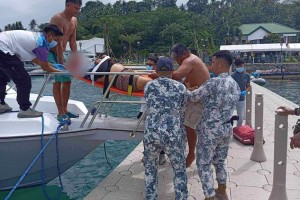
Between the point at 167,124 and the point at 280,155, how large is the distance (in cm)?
133

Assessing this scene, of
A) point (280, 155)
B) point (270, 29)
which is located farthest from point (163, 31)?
point (280, 155)

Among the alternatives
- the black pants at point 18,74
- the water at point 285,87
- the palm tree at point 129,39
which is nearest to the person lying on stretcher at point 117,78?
the black pants at point 18,74

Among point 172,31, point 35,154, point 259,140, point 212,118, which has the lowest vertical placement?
point 259,140

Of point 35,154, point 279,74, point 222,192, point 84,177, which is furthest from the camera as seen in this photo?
point 279,74

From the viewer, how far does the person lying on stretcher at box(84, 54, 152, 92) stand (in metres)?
4.71

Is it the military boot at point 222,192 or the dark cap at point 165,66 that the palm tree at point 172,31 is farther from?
the dark cap at point 165,66

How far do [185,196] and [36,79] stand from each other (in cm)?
3673

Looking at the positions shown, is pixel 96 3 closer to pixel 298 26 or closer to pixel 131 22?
pixel 131 22

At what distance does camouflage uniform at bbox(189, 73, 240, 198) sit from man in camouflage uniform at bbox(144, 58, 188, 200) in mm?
271

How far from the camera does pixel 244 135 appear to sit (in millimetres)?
6328

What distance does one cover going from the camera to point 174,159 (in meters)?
3.36

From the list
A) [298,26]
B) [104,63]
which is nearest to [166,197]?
[104,63]

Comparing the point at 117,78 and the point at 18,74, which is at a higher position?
the point at 18,74

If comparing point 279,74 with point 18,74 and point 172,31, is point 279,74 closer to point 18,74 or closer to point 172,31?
point 172,31
